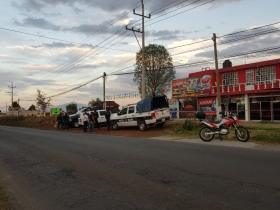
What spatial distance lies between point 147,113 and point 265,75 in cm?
1405

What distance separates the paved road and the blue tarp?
9.91 metres

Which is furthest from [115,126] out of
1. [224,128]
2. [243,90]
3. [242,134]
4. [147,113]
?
[243,90]

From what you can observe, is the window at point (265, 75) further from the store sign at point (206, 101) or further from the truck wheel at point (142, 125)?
the truck wheel at point (142, 125)

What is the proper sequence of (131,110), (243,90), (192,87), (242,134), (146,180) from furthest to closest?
1. (192,87)
2. (243,90)
3. (131,110)
4. (242,134)
5. (146,180)

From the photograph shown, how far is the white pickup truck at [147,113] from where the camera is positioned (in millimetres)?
19703

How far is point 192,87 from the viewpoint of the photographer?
3303cm

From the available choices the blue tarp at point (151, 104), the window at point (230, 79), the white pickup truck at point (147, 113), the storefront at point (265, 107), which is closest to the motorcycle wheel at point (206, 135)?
the white pickup truck at point (147, 113)

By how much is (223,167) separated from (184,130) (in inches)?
414

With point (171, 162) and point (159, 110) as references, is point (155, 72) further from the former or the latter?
point (171, 162)

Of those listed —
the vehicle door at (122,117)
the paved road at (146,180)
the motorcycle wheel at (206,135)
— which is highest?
the vehicle door at (122,117)

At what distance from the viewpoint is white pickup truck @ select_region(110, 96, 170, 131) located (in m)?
19.7

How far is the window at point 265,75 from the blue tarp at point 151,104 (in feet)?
39.6

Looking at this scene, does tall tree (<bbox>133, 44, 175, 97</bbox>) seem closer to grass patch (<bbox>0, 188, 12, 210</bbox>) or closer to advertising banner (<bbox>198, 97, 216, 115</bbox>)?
advertising banner (<bbox>198, 97, 216, 115</bbox>)

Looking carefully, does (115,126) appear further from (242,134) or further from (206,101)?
(206,101)
